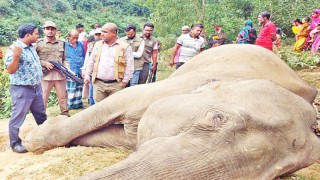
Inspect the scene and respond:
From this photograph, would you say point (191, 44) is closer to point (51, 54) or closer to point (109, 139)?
Result: point (51, 54)

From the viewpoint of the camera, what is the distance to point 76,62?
27.4 ft

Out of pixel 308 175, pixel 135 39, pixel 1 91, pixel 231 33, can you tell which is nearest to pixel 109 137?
pixel 308 175

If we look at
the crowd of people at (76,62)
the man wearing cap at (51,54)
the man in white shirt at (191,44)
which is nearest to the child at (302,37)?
Answer: the crowd of people at (76,62)

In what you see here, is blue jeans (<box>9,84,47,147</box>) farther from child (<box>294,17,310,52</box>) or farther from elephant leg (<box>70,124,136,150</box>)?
child (<box>294,17,310,52</box>)

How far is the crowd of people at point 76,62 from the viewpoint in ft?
17.2

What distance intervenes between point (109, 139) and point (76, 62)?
14.0 ft

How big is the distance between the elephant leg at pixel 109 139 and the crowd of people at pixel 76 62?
1040 millimetres

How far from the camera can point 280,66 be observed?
14.1ft

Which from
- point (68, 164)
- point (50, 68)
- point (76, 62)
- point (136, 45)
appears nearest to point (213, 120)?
point (68, 164)

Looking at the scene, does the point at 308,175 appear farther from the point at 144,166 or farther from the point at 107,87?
the point at 107,87

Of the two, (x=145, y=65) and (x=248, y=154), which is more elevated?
(x=248, y=154)

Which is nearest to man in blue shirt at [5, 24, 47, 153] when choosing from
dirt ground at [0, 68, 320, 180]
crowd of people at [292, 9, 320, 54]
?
dirt ground at [0, 68, 320, 180]

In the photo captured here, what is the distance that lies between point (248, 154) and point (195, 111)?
1.58 ft

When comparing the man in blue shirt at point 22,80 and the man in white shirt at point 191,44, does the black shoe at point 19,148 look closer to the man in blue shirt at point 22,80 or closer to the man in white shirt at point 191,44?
the man in blue shirt at point 22,80
